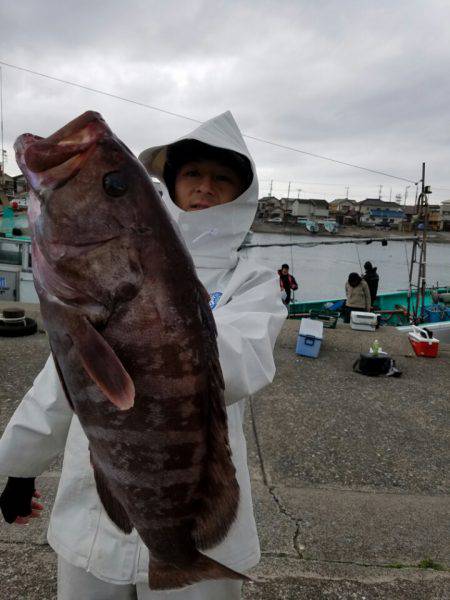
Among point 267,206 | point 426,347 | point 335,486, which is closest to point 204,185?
point 335,486

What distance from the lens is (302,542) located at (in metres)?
2.92

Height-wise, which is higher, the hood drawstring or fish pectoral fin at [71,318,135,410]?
the hood drawstring

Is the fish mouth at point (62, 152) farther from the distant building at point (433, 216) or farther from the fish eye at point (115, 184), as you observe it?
the distant building at point (433, 216)

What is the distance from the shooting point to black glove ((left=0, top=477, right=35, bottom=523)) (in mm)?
1849

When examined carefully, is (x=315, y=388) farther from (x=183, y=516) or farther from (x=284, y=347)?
(x=183, y=516)

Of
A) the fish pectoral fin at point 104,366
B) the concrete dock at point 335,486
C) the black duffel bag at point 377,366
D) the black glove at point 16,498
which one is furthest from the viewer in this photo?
the black duffel bag at point 377,366

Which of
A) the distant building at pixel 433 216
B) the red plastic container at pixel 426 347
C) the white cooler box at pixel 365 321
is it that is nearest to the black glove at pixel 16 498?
the red plastic container at pixel 426 347

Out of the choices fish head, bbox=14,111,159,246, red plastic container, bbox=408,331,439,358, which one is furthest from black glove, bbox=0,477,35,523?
red plastic container, bbox=408,331,439,358

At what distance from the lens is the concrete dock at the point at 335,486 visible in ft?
8.50

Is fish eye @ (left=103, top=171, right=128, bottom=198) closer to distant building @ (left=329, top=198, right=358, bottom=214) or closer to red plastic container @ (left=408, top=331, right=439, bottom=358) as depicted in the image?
red plastic container @ (left=408, top=331, right=439, bottom=358)

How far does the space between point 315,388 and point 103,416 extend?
497cm

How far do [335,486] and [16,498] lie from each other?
274cm

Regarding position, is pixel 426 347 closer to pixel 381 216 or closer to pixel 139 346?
pixel 139 346

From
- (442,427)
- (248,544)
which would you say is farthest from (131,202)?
(442,427)
